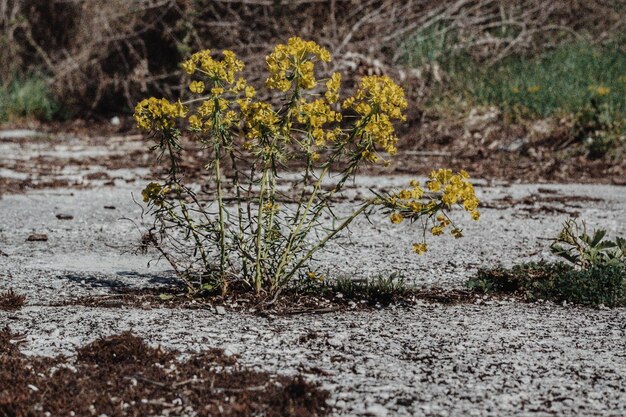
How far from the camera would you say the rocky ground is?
3.10m

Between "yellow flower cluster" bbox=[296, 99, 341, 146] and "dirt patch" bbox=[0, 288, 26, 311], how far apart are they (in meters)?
1.47

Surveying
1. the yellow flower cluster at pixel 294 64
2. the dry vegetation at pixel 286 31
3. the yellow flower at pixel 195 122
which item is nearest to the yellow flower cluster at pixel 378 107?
the yellow flower cluster at pixel 294 64

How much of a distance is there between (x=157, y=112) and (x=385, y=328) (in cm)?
134

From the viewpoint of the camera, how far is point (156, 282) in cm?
469

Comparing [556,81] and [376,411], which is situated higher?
[556,81]

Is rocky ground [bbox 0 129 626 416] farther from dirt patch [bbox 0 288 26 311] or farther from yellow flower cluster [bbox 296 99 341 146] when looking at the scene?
yellow flower cluster [bbox 296 99 341 146]

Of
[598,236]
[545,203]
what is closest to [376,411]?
[598,236]

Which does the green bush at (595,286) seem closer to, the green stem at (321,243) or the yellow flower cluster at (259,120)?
the green stem at (321,243)

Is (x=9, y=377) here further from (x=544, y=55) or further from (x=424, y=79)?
(x=544, y=55)

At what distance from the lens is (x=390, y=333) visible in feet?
12.4

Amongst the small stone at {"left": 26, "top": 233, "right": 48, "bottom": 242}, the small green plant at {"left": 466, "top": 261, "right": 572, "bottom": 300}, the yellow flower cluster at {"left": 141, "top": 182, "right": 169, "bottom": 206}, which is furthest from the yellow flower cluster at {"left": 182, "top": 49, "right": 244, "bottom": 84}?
the small stone at {"left": 26, "top": 233, "right": 48, "bottom": 242}

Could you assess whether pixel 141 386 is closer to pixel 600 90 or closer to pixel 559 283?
pixel 559 283

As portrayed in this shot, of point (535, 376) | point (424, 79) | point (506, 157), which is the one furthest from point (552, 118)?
point (535, 376)

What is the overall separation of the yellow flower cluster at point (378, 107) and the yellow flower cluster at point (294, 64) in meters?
0.21
